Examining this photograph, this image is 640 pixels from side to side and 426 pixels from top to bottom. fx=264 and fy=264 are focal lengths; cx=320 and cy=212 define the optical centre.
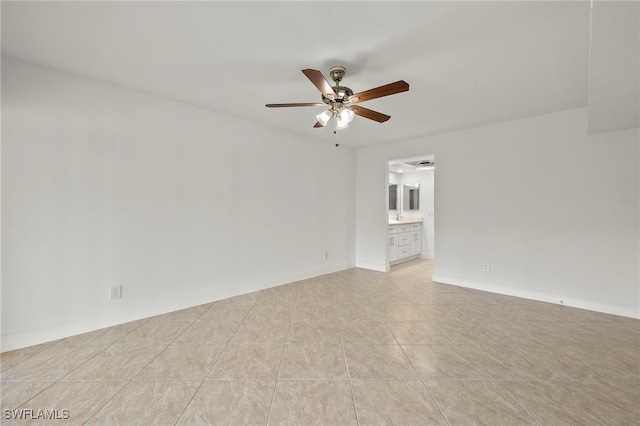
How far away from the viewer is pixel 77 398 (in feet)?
5.32

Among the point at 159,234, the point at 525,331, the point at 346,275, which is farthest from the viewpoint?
the point at 346,275

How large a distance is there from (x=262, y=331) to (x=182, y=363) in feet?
A: 2.39

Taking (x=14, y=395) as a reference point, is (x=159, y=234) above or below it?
above

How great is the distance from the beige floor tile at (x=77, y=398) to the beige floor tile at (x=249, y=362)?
0.61 metres

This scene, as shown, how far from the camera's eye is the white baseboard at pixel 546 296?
2928mm

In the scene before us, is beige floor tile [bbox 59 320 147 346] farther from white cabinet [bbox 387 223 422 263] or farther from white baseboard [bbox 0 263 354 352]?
white cabinet [bbox 387 223 422 263]

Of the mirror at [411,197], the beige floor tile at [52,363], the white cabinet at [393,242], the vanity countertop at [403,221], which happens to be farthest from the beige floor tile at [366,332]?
the mirror at [411,197]

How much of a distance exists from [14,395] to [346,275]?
3.85m

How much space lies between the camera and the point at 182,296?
309 cm

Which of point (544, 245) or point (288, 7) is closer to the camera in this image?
point (288, 7)

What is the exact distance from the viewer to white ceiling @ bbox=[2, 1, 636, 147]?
167cm

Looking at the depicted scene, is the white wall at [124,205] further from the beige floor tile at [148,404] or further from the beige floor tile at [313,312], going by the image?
the beige floor tile at [148,404]

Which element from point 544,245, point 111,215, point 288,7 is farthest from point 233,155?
point 544,245

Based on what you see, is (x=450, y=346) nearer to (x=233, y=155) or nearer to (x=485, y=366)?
(x=485, y=366)
